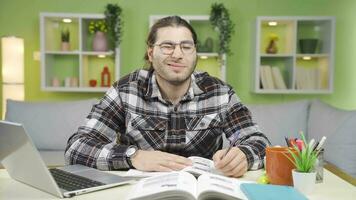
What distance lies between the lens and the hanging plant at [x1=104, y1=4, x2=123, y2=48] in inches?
156

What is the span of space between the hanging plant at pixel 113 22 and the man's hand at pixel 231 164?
2872 millimetres

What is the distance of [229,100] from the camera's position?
6.01 feet

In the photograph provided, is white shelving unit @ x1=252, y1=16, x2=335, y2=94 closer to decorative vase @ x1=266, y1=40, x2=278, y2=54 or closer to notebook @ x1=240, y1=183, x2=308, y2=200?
decorative vase @ x1=266, y1=40, x2=278, y2=54

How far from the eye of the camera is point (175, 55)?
168 cm

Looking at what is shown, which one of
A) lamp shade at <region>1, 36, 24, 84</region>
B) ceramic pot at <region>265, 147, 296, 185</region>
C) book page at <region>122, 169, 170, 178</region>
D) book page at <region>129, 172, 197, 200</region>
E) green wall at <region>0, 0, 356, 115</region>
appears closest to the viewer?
book page at <region>129, 172, 197, 200</region>

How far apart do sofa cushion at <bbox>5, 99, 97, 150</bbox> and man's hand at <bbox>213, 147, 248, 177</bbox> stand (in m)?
2.12

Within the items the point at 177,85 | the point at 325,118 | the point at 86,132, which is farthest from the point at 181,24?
the point at 325,118

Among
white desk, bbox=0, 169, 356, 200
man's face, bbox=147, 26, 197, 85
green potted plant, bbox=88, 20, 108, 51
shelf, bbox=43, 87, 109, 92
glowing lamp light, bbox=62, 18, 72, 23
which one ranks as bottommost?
white desk, bbox=0, 169, 356, 200

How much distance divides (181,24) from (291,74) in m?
2.54

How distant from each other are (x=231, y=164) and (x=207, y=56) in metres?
2.91

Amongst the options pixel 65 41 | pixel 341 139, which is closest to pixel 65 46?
pixel 65 41

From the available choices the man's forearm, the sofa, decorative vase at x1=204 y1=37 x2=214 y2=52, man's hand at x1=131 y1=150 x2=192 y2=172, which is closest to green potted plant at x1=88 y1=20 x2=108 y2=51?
the sofa

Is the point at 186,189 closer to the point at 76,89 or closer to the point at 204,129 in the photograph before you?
the point at 204,129

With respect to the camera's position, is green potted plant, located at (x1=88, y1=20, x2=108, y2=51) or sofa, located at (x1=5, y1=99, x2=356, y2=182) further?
green potted plant, located at (x1=88, y1=20, x2=108, y2=51)
